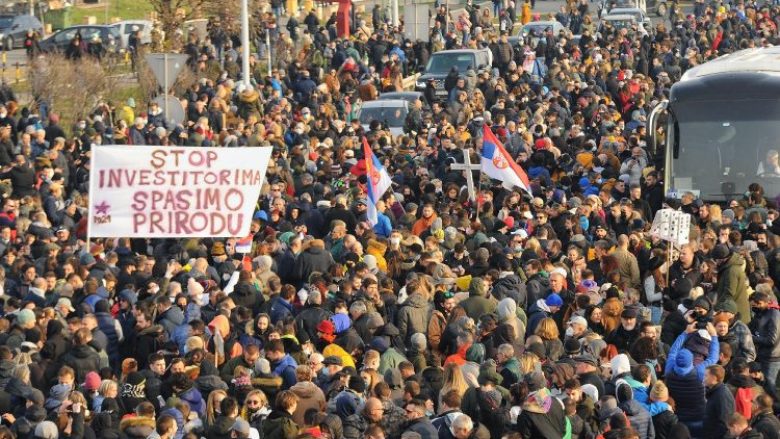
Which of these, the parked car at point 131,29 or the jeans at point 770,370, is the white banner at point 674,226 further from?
the parked car at point 131,29

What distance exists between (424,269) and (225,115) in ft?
38.8

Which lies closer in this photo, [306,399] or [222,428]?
[222,428]

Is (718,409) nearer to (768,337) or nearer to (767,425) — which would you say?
(767,425)

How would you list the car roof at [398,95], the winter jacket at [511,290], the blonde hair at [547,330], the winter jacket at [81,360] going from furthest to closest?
the car roof at [398,95], the winter jacket at [511,290], the winter jacket at [81,360], the blonde hair at [547,330]

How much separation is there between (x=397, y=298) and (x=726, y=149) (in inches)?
309

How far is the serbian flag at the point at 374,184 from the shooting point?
22.2 meters

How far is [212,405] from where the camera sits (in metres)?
14.4

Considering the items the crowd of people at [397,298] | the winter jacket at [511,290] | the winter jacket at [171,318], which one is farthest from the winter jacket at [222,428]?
the winter jacket at [511,290]

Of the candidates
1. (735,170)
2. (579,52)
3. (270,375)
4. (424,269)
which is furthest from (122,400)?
(579,52)

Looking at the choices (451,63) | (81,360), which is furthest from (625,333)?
(451,63)

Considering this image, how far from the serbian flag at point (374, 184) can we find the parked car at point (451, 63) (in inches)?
638

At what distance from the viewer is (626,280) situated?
62.2 ft

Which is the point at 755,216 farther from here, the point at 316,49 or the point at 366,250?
the point at 316,49

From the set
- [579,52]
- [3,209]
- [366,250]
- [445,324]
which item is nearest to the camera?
[445,324]
